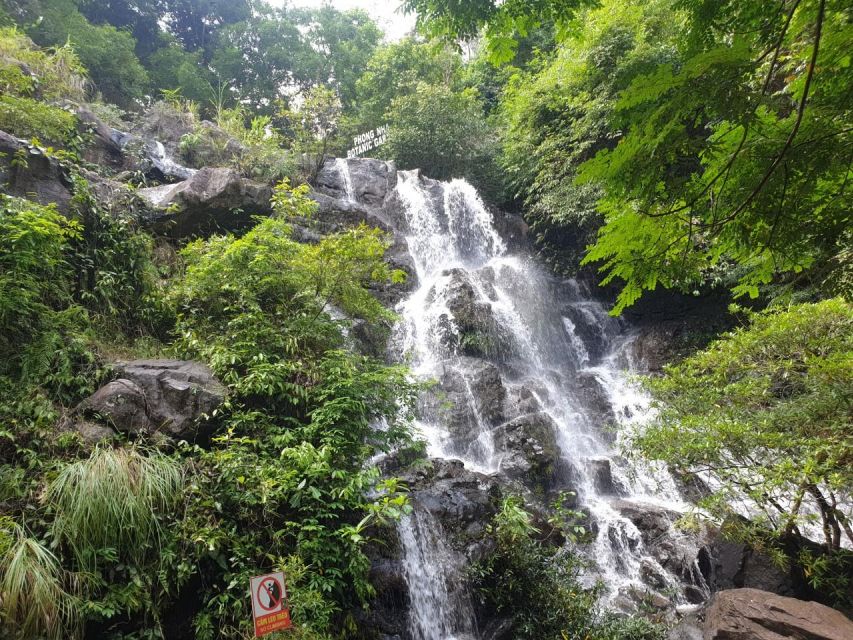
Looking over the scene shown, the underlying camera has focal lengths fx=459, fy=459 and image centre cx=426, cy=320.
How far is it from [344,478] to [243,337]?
254 cm

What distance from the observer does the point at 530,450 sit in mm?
9016

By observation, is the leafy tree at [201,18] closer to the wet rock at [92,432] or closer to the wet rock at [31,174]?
the wet rock at [31,174]

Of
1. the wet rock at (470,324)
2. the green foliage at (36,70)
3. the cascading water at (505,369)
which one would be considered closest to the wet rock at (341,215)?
the cascading water at (505,369)

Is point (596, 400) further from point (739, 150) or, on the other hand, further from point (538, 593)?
point (739, 150)

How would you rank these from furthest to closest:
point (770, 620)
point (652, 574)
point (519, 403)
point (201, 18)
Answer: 1. point (201, 18)
2. point (519, 403)
3. point (652, 574)
4. point (770, 620)

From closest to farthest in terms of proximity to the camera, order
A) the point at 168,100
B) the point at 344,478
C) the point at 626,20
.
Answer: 1. the point at 344,478
2. the point at 626,20
3. the point at 168,100

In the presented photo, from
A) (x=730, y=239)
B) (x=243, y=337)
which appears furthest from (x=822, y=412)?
(x=243, y=337)

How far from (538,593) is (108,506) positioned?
4788mm

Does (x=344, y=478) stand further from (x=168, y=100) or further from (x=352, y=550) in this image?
(x=168, y=100)

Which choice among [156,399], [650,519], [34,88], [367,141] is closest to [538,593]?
[650,519]

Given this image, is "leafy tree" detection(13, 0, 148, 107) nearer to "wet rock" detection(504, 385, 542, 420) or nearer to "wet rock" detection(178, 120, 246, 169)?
"wet rock" detection(178, 120, 246, 169)

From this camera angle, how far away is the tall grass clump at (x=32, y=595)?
324cm

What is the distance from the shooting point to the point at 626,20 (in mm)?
12977

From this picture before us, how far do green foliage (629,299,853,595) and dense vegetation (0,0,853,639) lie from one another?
0.11 feet
